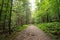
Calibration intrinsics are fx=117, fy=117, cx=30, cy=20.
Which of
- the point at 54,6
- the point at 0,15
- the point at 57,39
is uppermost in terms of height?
the point at 54,6

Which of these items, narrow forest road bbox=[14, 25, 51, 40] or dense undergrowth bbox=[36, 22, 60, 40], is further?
dense undergrowth bbox=[36, 22, 60, 40]

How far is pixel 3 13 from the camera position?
14641 millimetres

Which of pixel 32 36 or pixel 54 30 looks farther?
pixel 54 30

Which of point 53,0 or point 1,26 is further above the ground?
point 53,0

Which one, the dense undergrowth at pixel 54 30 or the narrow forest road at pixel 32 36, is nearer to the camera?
the narrow forest road at pixel 32 36

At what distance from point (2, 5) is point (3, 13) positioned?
4.05 feet

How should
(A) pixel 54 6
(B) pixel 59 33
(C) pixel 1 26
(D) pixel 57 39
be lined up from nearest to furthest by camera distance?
(D) pixel 57 39, (B) pixel 59 33, (A) pixel 54 6, (C) pixel 1 26

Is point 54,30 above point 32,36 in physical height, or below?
above

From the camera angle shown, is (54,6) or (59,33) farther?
(54,6)

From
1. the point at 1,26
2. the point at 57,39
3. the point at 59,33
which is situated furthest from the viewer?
the point at 1,26

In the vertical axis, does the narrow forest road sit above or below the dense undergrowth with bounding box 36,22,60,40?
below

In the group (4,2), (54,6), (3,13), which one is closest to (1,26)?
(3,13)

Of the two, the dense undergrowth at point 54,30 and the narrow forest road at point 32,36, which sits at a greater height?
the dense undergrowth at point 54,30

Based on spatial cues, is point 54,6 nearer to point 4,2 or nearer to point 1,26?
point 4,2
